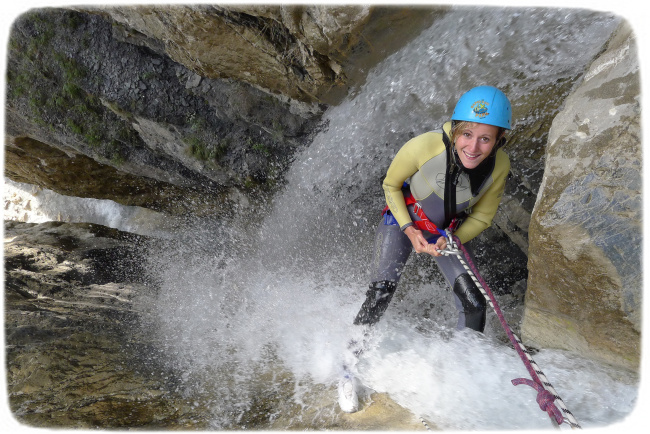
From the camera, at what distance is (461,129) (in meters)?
2.48

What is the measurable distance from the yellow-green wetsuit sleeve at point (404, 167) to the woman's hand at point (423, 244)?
0.21ft

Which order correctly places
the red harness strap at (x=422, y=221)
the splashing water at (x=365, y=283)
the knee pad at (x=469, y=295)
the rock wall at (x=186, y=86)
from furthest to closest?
the rock wall at (x=186, y=86) → the red harness strap at (x=422, y=221) → the knee pad at (x=469, y=295) → the splashing water at (x=365, y=283)

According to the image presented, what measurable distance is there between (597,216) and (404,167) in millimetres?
1182

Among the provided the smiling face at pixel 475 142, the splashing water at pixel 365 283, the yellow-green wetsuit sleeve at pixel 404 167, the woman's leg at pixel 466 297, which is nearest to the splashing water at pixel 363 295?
the splashing water at pixel 365 283

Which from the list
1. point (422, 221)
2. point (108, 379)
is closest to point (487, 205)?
point (422, 221)

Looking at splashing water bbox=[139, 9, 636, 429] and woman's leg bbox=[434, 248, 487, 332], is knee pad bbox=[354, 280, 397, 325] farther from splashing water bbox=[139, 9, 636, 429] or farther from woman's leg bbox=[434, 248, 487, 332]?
woman's leg bbox=[434, 248, 487, 332]

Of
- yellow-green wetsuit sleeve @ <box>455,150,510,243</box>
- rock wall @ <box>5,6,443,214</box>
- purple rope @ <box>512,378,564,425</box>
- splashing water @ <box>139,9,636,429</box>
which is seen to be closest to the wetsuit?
yellow-green wetsuit sleeve @ <box>455,150,510,243</box>

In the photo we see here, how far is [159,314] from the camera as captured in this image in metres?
4.77

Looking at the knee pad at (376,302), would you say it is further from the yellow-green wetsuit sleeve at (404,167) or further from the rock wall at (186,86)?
the rock wall at (186,86)

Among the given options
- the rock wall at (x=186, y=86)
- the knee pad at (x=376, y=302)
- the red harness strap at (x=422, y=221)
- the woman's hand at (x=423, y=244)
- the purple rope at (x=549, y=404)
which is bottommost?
the purple rope at (x=549, y=404)

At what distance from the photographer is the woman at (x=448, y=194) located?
2424 mm

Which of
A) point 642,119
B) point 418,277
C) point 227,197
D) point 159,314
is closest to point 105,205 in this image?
point 227,197

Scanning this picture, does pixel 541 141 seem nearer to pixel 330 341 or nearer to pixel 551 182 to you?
pixel 551 182

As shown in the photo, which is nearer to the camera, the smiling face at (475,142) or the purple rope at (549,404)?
the purple rope at (549,404)
